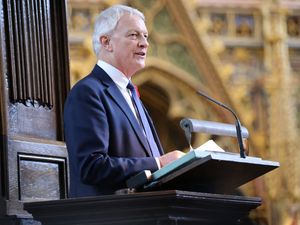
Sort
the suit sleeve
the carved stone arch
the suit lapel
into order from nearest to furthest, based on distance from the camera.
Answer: the suit sleeve < the suit lapel < the carved stone arch

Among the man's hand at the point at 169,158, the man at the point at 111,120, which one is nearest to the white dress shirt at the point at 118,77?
the man at the point at 111,120

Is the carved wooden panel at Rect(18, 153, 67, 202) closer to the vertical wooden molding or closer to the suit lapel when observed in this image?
the vertical wooden molding

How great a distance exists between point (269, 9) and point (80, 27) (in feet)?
6.20

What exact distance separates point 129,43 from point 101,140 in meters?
0.32

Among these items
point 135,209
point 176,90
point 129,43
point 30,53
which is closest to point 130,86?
point 129,43

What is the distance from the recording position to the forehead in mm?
2836

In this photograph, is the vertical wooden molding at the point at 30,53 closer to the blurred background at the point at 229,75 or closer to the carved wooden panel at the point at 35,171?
the carved wooden panel at the point at 35,171

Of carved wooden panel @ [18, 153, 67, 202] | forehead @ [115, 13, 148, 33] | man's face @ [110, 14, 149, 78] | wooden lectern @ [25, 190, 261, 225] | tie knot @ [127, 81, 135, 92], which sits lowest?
wooden lectern @ [25, 190, 261, 225]

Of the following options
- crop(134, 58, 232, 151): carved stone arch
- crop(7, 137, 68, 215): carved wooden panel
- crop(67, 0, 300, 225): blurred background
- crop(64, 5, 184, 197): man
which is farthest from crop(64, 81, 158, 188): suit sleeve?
crop(134, 58, 232, 151): carved stone arch

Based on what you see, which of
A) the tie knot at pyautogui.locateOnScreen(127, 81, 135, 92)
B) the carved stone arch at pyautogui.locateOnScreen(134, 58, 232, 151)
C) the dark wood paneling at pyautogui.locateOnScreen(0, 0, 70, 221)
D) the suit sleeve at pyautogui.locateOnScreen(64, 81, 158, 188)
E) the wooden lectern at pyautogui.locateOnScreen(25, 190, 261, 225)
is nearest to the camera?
the wooden lectern at pyautogui.locateOnScreen(25, 190, 261, 225)

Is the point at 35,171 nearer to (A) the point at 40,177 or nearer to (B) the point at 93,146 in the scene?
(A) the point at 40,177

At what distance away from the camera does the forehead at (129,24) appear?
2836 millimetres

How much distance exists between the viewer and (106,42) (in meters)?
2.86

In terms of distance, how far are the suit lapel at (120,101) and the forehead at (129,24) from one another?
0.46 ft
